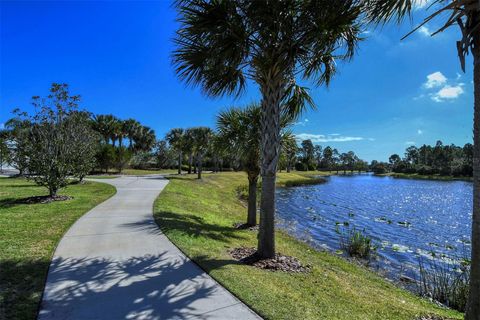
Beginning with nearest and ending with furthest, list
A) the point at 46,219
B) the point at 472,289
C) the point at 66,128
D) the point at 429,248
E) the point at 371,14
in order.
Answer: the point at 472,289 → the point at 371,14 → the point at 46,219 → the point at 429,248 → the point at 66,128

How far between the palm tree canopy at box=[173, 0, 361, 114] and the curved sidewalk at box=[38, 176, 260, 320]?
374cm

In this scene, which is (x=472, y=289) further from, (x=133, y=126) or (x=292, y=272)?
(x=133, y=126)

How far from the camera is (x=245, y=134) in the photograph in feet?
36.5

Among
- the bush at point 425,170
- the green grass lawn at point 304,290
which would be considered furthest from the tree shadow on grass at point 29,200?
the bush at point 425,170

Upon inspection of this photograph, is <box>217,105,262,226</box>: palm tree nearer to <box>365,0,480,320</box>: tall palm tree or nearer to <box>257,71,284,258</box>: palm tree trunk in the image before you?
<box>257,71,284,258</box>: palm tree trunk

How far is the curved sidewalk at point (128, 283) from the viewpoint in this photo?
374cm

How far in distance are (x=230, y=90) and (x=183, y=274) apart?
4.30 metres

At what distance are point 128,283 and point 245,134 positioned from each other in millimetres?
7316

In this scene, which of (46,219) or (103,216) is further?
(103,216)

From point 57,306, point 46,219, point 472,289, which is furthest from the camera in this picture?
point 46,219

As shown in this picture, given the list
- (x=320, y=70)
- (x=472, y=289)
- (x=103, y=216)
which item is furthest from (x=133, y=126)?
(x=472, y=289)

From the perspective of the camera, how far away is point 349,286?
20.0 ft

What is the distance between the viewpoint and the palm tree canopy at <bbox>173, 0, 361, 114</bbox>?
5.44m

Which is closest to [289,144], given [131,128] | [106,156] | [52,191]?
[52,191]
